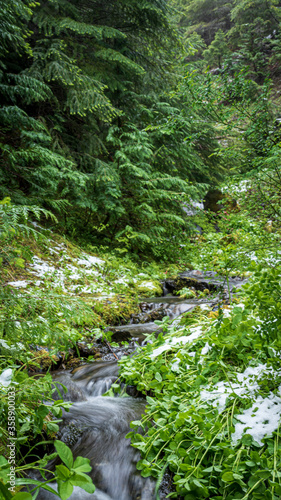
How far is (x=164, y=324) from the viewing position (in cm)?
315

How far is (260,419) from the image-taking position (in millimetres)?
1719

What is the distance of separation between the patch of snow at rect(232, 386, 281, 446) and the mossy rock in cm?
454

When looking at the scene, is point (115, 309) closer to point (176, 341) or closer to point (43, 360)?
point (43, 360)

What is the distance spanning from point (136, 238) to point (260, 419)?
21.9 ft

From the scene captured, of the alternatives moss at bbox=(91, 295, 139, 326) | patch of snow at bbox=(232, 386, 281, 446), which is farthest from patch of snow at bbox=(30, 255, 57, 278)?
patch of snow at bbox=(232, 386, 281, 446)

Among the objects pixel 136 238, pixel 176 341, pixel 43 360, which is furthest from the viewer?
pixel 136 238

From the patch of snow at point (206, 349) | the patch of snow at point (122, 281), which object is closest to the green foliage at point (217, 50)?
the patch of snow at point (122, 281)

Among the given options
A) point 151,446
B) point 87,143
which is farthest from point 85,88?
point 151,446

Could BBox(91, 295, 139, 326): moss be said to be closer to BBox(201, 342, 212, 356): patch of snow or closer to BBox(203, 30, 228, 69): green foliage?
BBox(201, 342, 212, 356): patch of snow

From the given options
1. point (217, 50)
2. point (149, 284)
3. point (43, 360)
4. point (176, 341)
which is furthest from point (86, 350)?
point (217, 50)

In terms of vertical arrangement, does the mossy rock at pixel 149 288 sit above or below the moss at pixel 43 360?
above

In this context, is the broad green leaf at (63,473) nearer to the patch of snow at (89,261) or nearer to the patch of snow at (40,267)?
the patch of snow at (40,267)

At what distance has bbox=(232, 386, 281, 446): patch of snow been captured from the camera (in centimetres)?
164

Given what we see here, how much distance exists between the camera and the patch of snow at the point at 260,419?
164 cm
